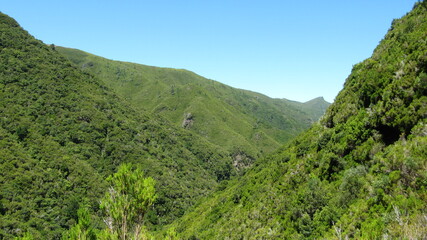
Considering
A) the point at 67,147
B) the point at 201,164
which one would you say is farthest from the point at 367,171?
the point at 201,164

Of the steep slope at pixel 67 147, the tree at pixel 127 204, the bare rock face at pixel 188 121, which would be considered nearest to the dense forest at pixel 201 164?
the tree at pixel 127 204

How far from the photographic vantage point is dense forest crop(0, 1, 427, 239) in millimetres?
12039

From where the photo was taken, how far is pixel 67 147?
80.9 metres

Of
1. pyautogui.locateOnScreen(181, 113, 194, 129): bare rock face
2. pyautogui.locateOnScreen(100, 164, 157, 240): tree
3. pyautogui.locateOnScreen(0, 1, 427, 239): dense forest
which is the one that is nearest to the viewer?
pyautogui.locateOnScreen(100, 164, 157, 240): tree

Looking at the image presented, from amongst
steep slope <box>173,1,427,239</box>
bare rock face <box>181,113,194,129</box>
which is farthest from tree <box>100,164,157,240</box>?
bare rock face <box>181,113,194,129</box>

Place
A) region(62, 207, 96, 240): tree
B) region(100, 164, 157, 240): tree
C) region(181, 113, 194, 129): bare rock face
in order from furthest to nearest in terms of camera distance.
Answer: region(181, 113, 194, 129): bare rock face → region(62, 207, 96, 240): tree → region(100, 164, 157, 240): tree

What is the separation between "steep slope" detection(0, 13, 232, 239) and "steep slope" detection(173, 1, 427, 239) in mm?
46400

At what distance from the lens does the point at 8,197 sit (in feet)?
172

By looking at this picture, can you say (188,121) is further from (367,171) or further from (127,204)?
(127,204)

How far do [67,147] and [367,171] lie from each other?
84236 mm

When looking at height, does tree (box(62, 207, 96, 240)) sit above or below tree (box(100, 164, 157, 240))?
below

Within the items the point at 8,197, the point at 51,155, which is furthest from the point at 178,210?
the point at 8,197

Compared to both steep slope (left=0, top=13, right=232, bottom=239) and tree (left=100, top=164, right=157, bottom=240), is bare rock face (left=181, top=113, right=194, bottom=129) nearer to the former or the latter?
steep slope (left=0, top=13, right=232, bottom=239)

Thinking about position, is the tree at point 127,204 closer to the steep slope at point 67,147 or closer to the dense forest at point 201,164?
the dense forest at point 201,164
